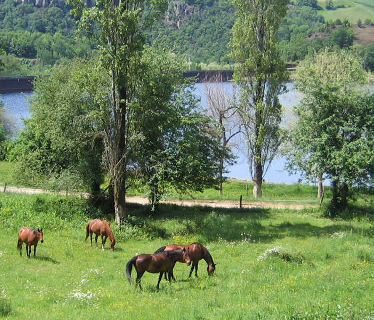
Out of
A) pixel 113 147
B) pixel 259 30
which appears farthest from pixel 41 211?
pixel 259 30

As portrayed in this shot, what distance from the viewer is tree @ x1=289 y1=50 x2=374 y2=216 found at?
3030cm

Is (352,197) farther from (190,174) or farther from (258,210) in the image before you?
(190,174)

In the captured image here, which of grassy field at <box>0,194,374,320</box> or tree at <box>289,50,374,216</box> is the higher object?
tree at <box>289,50,374,216</box>

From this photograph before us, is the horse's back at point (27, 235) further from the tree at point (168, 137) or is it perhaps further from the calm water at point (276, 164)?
the calm water at point (276, 164)

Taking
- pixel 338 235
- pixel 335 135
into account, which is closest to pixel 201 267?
pixel 338 235

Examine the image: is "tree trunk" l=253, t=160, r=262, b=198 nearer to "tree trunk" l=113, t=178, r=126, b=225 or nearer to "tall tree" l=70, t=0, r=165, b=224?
"tall tree" l=70, t=0, r=165, b=224

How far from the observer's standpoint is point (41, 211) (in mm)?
29281

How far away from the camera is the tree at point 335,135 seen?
1193 inches

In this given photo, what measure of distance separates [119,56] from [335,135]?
564 inches

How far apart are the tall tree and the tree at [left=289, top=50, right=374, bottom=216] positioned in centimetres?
1125

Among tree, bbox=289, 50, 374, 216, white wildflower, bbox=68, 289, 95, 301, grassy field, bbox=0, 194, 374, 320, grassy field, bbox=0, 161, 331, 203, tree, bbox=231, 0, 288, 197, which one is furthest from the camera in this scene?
tree, bbox=231, 0, 288, 197

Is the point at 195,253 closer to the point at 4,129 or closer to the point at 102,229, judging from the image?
the point at 102,229

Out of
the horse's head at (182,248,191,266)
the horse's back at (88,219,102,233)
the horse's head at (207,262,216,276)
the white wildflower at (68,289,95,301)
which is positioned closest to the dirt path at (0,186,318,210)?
the horse's back at (88,219,102,233)

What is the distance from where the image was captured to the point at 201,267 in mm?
21094
